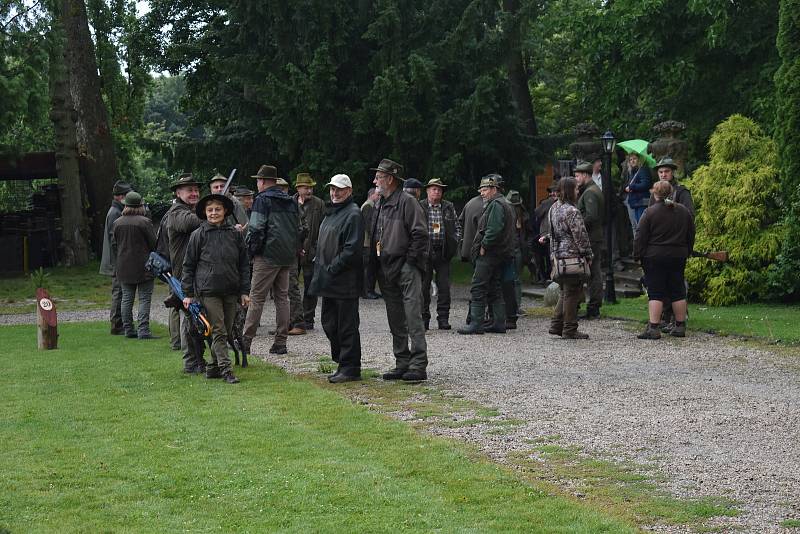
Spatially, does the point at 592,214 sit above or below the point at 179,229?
above

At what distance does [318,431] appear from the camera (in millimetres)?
9312

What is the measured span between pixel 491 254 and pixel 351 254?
4732 mm

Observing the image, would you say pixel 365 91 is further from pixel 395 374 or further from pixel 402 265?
pixel 395 374

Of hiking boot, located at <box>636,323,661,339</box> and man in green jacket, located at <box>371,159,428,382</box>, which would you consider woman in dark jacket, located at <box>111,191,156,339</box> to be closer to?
man in green jacket, located at <box>371,159,428,382</box>

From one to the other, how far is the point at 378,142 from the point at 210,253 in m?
15.6

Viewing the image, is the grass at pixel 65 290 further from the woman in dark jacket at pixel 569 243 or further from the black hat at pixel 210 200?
the black hat at pixel 210 200

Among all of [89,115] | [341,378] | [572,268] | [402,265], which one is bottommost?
[341,378]

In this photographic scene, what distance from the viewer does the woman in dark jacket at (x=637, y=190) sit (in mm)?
21031

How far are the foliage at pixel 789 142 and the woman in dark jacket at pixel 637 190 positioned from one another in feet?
8.04

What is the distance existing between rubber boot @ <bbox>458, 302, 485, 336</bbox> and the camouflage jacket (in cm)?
136

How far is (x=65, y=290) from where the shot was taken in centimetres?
2791

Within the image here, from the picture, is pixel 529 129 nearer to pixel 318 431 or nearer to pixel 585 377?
pixel 585 377

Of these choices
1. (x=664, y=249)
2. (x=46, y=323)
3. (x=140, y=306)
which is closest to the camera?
(x=664, y=249)

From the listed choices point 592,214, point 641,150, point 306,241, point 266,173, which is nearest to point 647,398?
point 266,173
